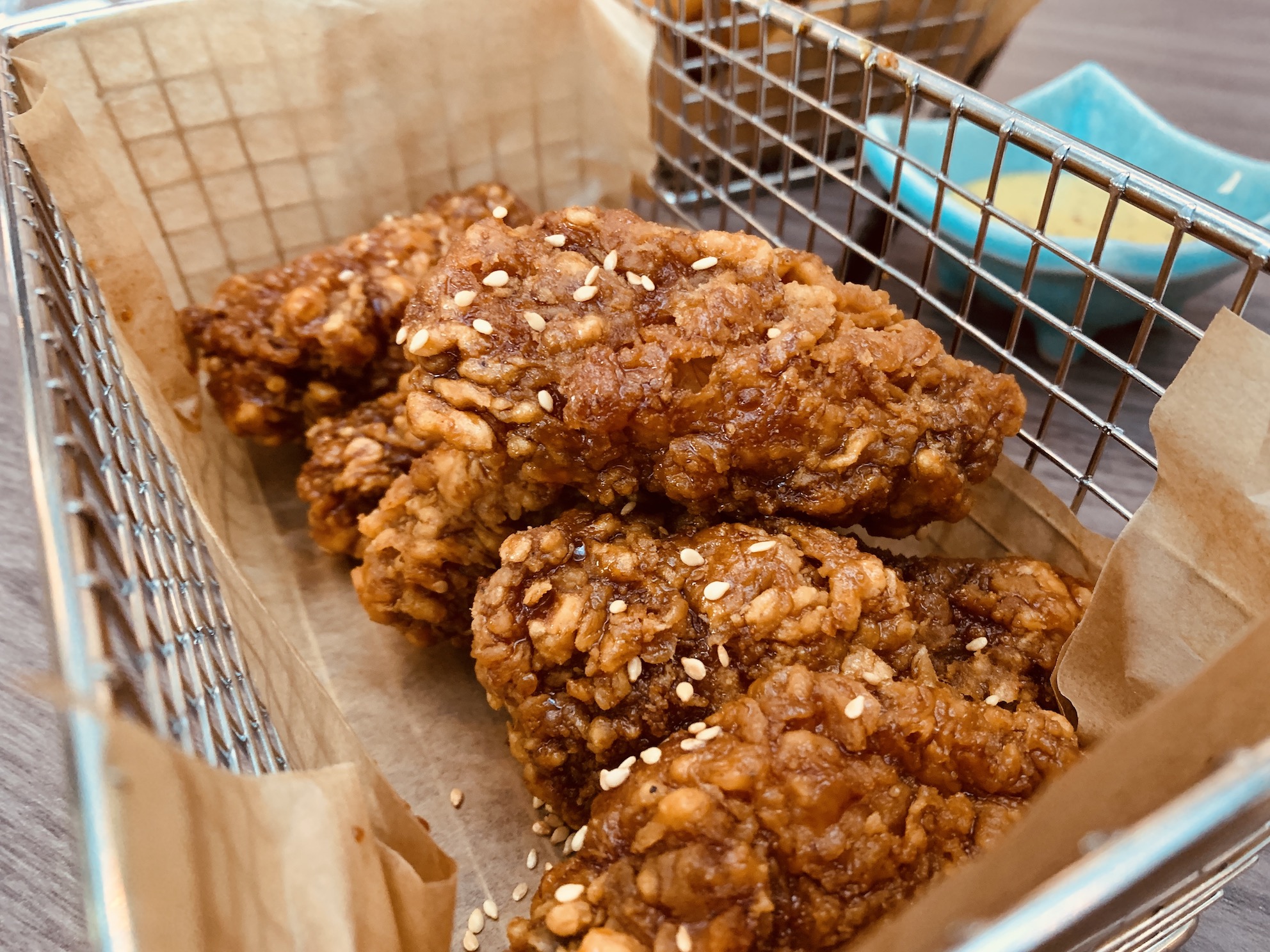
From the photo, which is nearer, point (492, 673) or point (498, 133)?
point (492, 673)

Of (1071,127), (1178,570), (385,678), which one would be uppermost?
(1178,570)

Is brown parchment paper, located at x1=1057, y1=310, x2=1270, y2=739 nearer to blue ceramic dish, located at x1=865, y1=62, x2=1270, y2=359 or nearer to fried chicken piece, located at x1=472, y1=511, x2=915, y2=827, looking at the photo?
fried chicken piece, located at x1=472, y1=511, x2=915, y2=827

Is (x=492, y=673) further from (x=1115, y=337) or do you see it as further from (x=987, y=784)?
(x=1115, y=337)

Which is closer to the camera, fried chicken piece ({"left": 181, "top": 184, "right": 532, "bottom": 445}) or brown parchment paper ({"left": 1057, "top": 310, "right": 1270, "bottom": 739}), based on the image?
brown parchment paper ({"left": 1057, "top": 310, "right": 1270, "bottom": 739})

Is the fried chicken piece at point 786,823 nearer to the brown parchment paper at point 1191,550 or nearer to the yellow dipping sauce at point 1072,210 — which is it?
the brown parchment paper at point 1191,550

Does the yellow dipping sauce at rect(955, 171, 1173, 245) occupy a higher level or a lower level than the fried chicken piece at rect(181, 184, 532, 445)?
lower

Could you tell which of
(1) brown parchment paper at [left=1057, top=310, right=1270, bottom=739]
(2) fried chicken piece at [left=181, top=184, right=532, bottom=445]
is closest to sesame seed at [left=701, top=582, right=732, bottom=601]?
(1) brown parchment paper at [left=1057, top=310, right=1270, bottom=739]

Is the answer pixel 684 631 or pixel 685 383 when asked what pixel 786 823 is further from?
pixel 685 383

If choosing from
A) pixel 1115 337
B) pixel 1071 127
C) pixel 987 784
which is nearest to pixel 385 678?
pixel 987 784
